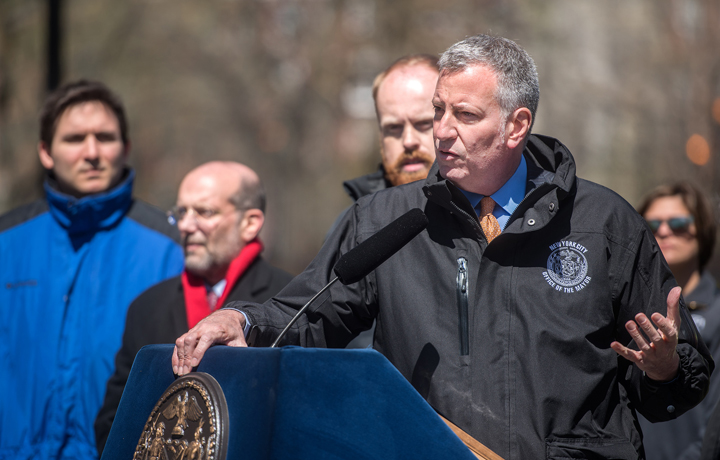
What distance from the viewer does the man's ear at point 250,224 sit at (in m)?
4.44

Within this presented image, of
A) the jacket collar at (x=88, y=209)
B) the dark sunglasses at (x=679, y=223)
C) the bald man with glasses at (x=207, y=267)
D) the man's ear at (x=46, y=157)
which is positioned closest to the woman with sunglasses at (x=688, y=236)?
the dark sunglasses at (x=679, y=223)

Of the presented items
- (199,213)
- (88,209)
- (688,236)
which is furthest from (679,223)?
(88,209)

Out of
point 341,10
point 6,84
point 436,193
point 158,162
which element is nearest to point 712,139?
point 341,10

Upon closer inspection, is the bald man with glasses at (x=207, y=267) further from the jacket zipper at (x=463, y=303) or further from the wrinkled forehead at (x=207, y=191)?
the jacket zipper at (x=463, y=303)

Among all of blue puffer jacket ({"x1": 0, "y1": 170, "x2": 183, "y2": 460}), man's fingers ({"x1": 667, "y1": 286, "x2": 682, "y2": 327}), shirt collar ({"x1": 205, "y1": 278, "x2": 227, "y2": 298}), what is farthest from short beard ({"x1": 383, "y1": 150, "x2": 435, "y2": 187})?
man's fingers ({"x1": 667, "y1": 286, "x2": 682, "y2": 327})

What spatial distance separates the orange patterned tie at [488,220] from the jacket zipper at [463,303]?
0.16 meters

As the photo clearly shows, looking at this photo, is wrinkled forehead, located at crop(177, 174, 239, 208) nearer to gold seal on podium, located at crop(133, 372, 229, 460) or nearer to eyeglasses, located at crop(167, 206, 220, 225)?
eyeglasses, located at crop(167, 206, 220, 225)

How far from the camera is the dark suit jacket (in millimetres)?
3938

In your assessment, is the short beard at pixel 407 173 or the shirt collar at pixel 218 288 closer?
the short beard at pixel 407 173

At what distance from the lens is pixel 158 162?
2005cm

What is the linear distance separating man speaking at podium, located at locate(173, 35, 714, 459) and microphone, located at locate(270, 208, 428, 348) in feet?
0.67

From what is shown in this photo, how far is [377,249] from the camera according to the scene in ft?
7.98

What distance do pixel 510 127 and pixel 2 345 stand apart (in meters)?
3.07

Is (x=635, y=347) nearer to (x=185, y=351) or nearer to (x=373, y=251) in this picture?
(x=373, y=251)
